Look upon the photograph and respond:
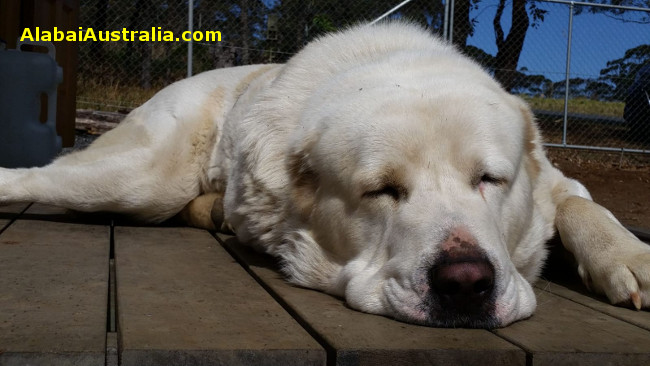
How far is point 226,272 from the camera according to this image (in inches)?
92.0

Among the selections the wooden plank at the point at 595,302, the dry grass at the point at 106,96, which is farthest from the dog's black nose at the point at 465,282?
the dry grass at the point at 106,96

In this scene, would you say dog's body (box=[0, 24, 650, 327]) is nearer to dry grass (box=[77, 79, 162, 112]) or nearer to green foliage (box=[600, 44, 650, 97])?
dry grass (box=[77, 79, 162, 112])

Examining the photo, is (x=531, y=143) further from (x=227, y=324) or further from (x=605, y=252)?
(x=227, y=324)

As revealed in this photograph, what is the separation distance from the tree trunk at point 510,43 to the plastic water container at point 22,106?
7.57 m

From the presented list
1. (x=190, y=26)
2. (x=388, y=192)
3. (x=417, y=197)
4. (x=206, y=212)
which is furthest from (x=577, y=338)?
(x=190, y=26)

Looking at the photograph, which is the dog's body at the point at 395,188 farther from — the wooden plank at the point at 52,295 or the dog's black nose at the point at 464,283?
the wooden plank at the point at 52,295

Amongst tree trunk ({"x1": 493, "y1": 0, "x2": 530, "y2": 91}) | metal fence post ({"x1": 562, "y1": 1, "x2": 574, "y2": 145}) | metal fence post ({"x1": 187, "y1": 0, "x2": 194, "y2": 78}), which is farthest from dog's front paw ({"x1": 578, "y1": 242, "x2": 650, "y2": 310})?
tree trunk ({"x1": 493, "y1": 0, "x2": 530, "y2": 91})

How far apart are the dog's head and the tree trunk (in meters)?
9.34

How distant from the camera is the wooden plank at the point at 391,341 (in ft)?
5.01

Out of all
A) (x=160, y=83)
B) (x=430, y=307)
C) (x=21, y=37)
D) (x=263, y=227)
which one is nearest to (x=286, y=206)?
(x=263, y=227)

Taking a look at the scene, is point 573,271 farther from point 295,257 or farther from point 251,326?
point 251,326

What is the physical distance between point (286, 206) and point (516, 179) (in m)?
0.71

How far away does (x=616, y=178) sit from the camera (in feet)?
33.9

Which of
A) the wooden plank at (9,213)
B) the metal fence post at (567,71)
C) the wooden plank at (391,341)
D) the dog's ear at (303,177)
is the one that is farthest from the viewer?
the metal fence post at (567,71)
